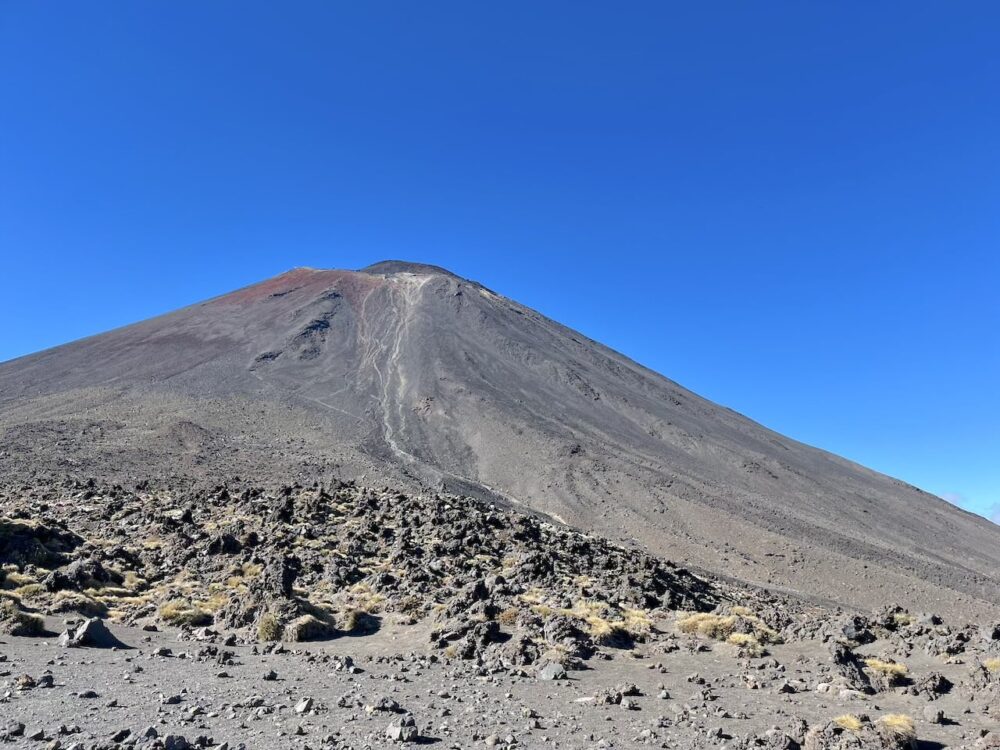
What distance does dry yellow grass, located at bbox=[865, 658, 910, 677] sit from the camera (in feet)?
39.4

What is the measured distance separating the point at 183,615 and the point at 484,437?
142ft

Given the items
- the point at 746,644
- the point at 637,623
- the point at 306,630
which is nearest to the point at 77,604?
the point at 306,630

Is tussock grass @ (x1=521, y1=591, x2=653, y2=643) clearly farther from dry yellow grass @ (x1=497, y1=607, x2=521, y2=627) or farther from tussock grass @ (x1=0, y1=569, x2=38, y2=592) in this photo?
tussock grass @ (x1=0, y1=569, x2=38, y2=592)

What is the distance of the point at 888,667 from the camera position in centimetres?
1220

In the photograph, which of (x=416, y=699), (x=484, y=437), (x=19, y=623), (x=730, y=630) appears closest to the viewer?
(x=416, y=699)

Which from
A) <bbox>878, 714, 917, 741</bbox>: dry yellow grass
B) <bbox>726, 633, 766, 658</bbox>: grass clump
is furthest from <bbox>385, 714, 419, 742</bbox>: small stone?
<bbox>726, 633, 766, 658</bbox>: grass clump

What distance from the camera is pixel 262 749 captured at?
7887 mm

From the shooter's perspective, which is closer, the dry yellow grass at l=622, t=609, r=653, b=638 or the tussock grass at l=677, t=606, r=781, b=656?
the tussock grass at l=677, t=606, r=781, b=656

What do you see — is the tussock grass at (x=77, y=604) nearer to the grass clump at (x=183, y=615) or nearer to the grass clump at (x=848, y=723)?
the grass clump at (x=183, y=615)

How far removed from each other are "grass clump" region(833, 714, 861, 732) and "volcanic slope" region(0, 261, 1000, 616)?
28.5 metres

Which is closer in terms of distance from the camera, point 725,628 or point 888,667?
point 888,667

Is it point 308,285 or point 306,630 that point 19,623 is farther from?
point 308,285

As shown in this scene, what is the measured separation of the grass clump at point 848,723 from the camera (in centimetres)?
898

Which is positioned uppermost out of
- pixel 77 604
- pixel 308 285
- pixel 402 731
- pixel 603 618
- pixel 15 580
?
pixel 308 285
